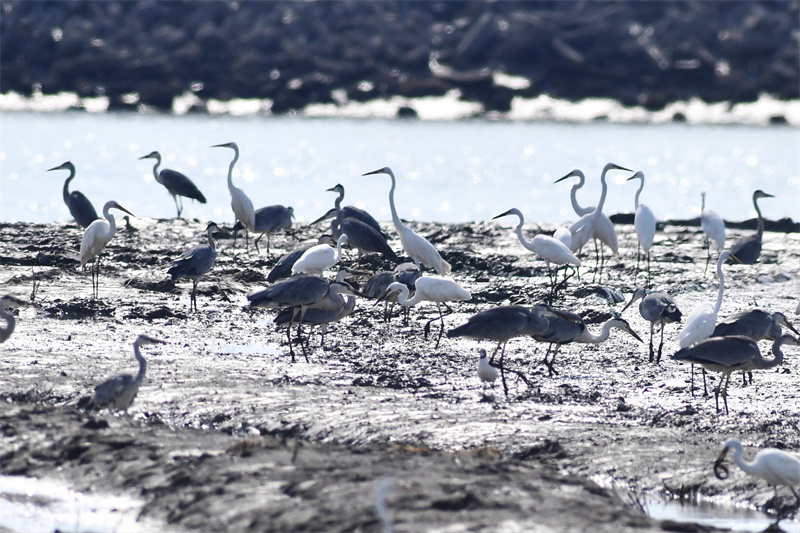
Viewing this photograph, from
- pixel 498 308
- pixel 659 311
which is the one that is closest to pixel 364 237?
pixel 659 311

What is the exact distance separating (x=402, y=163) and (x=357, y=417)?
28183 mm

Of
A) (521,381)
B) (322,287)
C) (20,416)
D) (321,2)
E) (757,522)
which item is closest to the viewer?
(757,522)

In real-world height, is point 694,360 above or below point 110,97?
below

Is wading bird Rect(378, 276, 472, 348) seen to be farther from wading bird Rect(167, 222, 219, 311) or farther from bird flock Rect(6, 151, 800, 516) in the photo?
wading bird Rect(167, 222, 219, 311)

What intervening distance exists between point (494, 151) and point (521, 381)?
105ft

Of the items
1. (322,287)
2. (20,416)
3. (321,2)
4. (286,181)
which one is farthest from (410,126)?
(20,416)

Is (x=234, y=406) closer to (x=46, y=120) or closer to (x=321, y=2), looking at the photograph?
(x=46, y=120)

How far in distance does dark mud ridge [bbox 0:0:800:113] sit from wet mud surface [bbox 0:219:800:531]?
3846cm

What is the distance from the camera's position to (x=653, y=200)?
97.6 ft

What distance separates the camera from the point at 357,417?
847cm

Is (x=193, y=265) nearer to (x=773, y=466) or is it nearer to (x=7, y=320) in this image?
(x=7, y=320)

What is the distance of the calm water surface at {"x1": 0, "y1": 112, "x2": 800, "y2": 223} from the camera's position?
2670 centimetres

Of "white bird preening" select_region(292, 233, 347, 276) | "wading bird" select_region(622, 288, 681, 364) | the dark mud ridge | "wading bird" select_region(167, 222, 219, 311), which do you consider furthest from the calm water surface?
"wading bird" select_region(622, 288, 681, 364)

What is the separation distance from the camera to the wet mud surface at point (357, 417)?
6426mm
